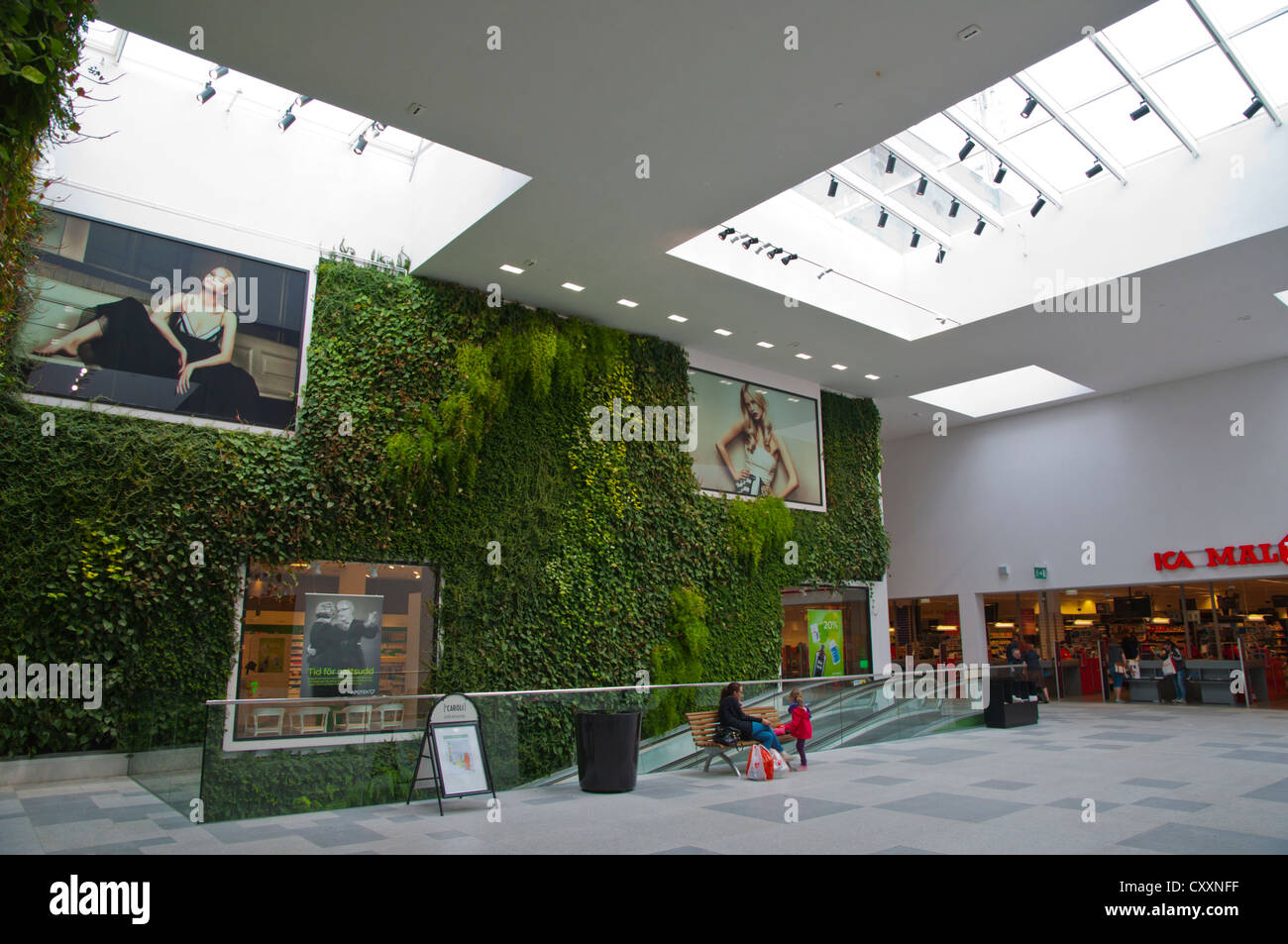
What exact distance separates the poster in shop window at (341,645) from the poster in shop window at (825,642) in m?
9.26

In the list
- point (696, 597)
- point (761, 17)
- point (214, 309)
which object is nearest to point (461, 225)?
point (214, 309)

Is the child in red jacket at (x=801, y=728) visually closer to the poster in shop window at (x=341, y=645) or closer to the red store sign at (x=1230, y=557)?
the poster in shop window at (x=341, y=645)

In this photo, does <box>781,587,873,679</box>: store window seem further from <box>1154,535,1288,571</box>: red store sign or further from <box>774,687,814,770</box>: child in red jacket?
<box>774,687,814,770</box>: child in red jacket

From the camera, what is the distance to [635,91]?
28.0 feet

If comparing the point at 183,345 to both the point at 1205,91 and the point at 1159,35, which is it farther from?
the point at 1205,91

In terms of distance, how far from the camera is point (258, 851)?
5555 mm

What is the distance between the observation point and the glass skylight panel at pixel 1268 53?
10.2 m

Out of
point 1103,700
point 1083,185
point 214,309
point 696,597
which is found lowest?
point 1103,700

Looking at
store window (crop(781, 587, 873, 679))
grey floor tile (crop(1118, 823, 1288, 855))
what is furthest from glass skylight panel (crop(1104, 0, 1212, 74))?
store window (crop(781, 587, 873, 679))

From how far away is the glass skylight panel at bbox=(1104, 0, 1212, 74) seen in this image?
1003cm

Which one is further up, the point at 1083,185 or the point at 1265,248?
the point at 1083,185

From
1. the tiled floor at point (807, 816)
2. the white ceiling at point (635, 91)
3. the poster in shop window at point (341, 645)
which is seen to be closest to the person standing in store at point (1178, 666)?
the white ceiling at point (635, 91)

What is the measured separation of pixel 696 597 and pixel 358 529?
19.6 feet

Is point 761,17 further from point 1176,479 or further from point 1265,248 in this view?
point 1176,479
